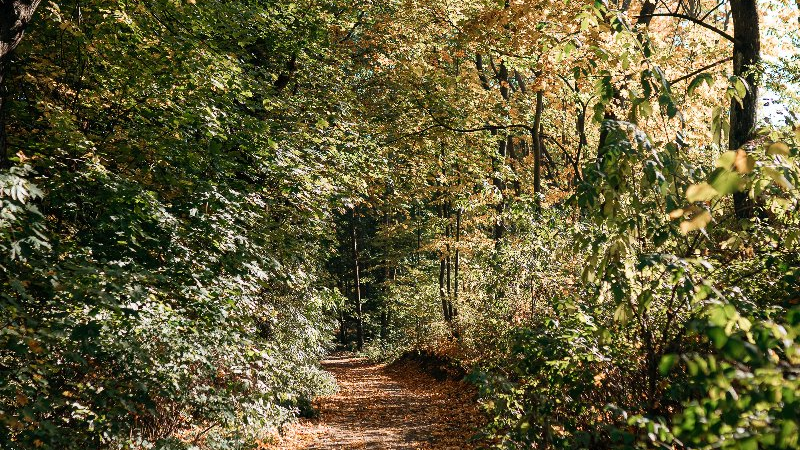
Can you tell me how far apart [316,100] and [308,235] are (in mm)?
3296

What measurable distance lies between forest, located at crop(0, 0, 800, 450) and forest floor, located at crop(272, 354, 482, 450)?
0.64 meters

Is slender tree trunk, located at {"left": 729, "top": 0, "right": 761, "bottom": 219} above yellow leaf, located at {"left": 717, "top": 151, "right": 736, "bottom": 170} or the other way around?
above

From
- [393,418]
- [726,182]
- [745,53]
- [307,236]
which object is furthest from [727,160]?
[393,418]

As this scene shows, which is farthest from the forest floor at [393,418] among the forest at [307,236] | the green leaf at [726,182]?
the green leaf at [726,182]

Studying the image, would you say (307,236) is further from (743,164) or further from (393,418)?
(743,164)

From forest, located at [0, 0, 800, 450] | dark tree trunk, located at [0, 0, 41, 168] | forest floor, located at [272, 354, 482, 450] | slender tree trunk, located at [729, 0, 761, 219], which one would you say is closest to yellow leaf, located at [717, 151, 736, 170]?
forest, located at [0, 0, 800, 450]

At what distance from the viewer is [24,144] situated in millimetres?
6242

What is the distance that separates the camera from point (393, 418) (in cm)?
1226

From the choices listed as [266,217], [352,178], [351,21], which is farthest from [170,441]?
[351,21]

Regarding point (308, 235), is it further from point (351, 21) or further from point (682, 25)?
point (682, 25)

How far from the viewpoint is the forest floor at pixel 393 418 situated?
960 cm

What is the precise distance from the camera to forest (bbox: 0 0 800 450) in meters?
3.09

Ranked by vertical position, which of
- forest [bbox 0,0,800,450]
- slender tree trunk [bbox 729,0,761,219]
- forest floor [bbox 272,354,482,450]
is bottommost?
forest floor [bbox 272,354,482,450]

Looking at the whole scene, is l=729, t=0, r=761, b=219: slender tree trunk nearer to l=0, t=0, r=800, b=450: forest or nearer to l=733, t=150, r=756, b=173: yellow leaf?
l=0, t=0, r=800, b=450: forest
